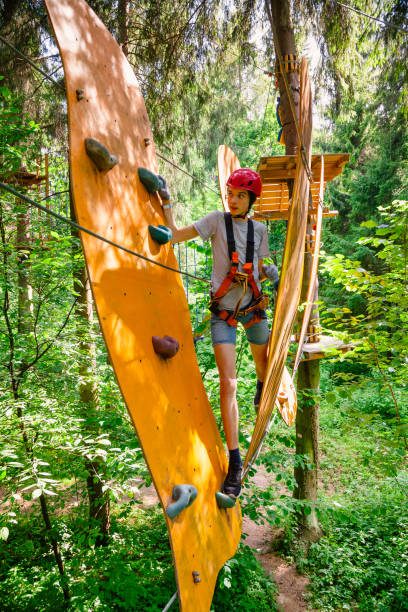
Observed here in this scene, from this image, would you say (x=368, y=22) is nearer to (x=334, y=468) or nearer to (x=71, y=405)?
(x=71, y=405)

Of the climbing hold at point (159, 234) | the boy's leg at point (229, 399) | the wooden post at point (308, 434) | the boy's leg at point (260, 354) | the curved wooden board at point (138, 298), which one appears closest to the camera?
the curved wooden board at point (138, 298)

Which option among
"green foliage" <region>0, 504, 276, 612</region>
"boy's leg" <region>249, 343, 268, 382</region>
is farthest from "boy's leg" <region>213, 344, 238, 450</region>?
"green foliage" <region>0, 504, 276, 612</region>

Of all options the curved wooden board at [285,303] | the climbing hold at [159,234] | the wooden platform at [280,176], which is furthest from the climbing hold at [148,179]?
the wooden platform at [280,176]

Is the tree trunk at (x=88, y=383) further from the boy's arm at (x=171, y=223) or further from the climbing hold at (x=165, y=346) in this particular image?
the climbing hold at (x=165, y=346)

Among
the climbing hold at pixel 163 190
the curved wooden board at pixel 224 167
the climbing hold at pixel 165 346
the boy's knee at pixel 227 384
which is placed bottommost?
the boy's knee at pixel 227 384

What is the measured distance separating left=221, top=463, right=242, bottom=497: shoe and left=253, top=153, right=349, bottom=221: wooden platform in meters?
2.37

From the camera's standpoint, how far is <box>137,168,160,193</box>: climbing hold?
1568 millimetres

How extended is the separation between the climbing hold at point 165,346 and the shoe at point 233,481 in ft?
2.25

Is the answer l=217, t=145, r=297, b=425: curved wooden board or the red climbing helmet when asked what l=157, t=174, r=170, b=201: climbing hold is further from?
l=217, t=145, r=297, b=425: curved wooden board

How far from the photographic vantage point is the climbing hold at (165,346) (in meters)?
1.40

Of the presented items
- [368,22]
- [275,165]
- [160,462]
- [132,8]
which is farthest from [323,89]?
[160,462]

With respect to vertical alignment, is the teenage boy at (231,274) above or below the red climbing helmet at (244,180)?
below

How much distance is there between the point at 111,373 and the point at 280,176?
239 centimetres

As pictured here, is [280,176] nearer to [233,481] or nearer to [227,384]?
[227,384]
